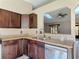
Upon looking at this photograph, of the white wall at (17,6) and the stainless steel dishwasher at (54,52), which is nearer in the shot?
the stainless steel dishwasher at (54,52)

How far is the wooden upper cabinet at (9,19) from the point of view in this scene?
3496 mm

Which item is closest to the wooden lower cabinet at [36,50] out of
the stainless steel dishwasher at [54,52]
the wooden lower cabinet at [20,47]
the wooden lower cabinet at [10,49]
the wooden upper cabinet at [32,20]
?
the stainless steel dishwasher at [54,52]

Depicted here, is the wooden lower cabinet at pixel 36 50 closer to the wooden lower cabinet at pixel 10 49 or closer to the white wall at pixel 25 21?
the wooden lower cabinet at pixel 10 49

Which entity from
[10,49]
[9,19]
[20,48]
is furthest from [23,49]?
[9,19]

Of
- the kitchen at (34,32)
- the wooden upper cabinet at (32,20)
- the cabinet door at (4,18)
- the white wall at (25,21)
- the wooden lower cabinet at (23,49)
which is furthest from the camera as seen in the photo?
the white wall at (25,21)

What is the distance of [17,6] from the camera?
162 inches

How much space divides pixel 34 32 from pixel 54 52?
197 centimetres

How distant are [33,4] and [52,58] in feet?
9.36

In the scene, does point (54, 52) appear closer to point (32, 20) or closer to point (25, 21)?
point (32, 20)

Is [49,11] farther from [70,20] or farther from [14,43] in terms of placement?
[14,43]

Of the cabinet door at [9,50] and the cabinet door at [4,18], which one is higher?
the cabinet door at [4,18]

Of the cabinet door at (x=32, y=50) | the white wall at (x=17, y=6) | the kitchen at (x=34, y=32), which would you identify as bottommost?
the cabinet door at (x=32, y=50)

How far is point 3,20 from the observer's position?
11.5 feet

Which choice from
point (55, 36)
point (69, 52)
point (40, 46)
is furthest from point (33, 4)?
point (69, 52)
